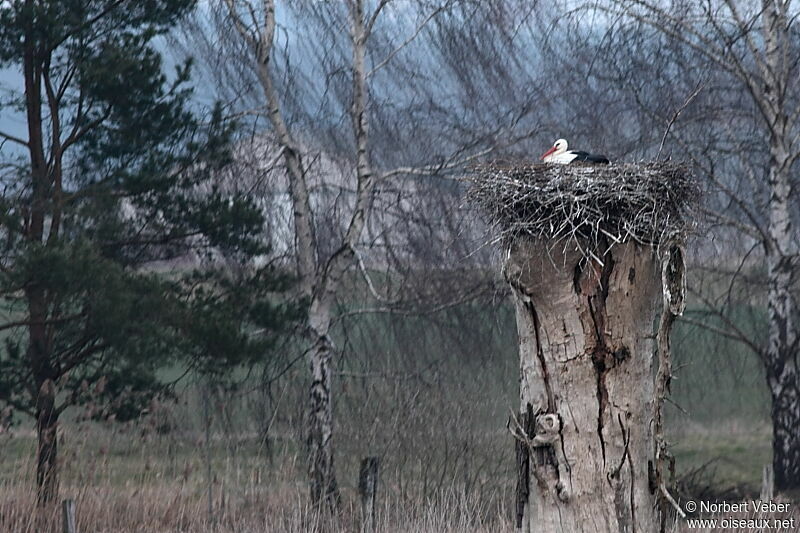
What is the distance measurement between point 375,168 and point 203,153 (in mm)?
2495

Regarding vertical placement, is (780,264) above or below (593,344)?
above

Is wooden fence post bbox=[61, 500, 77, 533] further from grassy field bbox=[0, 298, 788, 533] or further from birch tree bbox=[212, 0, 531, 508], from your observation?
birch tree bbox=[212, 0, 531, 508]

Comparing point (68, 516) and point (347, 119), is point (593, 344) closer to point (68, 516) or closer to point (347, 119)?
point (68, 516)

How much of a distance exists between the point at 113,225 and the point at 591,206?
Result: 7400 mm

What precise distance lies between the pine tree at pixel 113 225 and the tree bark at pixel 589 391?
5.79 m

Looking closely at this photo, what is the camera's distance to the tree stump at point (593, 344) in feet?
13.9

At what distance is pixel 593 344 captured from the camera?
430 cm

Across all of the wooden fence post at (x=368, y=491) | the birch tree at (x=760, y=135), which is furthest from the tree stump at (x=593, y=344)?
the birch tree at (x=760, y=135)

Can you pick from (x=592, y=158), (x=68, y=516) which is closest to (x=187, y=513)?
(x=68, y=516)

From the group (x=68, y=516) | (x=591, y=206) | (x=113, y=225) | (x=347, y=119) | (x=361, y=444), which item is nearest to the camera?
(x=591, y=206)

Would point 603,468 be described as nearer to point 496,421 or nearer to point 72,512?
point 72,512

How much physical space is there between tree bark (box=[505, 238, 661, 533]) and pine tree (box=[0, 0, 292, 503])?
5.79 m

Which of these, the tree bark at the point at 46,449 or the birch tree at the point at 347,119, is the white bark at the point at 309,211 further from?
the tree bark at the point at 46,449

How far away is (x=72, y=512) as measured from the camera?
6.92 meters
